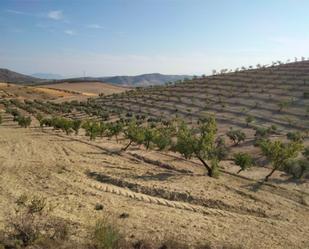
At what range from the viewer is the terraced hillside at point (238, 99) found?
5558 centimetres

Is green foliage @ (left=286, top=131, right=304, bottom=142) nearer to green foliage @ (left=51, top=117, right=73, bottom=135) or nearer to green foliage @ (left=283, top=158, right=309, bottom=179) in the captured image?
green foliage @ (left=283, top=158, right=309, bottom=179)

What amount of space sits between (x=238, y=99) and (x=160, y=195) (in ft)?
164

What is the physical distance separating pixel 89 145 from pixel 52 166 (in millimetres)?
10340

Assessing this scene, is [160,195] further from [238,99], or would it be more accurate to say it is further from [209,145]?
[238,99]

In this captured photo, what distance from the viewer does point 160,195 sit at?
2194 cm

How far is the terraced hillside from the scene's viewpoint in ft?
182

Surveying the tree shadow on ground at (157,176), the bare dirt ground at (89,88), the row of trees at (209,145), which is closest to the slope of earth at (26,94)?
the bare dirt ground at (89,88)

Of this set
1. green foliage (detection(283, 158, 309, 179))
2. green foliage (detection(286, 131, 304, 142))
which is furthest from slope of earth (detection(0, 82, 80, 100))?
green foliage (detection(283, 158, 309, 179))

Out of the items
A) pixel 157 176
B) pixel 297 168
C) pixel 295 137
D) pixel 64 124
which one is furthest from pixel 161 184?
pixel 64 124

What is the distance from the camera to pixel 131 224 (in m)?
16.7

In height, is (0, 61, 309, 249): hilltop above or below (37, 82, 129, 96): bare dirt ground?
above

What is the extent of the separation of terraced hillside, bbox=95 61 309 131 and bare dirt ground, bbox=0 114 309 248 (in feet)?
76.5

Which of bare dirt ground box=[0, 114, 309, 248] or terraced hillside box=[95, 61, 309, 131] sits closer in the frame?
bare dirt ground box=[0, 114, 309, 248]

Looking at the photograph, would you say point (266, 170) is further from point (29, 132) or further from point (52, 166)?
point (29, 132)
